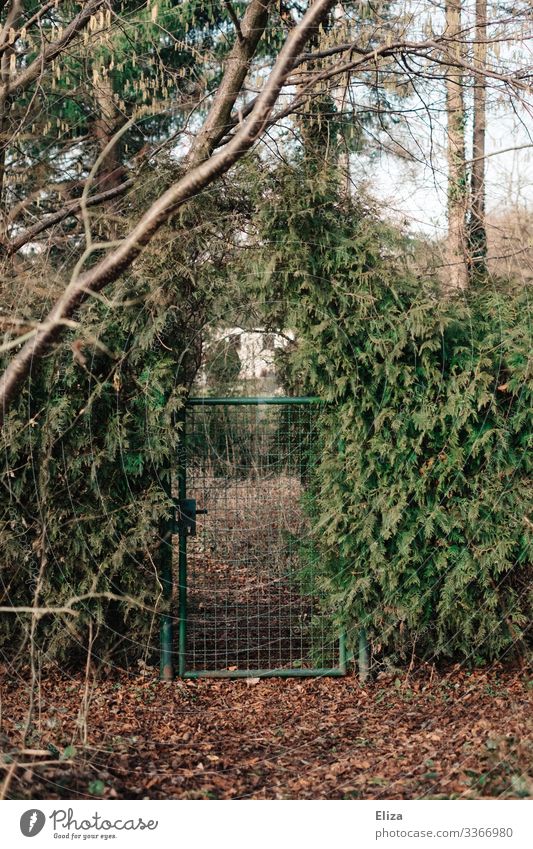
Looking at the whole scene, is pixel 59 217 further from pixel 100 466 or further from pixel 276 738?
pixel 276 738

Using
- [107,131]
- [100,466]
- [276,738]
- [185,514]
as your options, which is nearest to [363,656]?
[276,738]

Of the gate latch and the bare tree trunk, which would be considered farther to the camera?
the bare tree trunk

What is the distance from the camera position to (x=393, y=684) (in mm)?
5785

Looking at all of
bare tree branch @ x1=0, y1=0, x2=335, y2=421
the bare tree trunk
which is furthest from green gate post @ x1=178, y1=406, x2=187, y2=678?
the bare tree trunk

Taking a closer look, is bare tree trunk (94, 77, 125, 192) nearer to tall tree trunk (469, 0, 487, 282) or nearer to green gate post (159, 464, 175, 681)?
tall tree trunk (469, 0, 487, 282)

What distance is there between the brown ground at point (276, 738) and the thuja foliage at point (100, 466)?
0.56 metres

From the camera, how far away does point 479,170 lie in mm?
10453

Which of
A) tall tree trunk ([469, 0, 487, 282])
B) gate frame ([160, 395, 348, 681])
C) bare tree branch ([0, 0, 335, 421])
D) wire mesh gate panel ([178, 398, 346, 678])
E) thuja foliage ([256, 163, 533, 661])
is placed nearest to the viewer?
bare tree branch ([0, 0, 335, 421])

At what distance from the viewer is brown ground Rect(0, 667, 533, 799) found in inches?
160

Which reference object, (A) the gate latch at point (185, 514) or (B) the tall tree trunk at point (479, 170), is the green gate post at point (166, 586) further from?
(B) the tall tree trunk at point (479, 170)

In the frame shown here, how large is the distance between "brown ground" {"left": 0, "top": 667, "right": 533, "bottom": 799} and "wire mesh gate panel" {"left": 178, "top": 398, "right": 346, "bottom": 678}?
0.29 m

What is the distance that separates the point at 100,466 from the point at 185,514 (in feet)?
2.27

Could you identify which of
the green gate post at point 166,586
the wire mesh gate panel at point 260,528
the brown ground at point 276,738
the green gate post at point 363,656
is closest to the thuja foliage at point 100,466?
the green gate post at point 166,586

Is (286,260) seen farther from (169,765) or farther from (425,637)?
(169,765)
